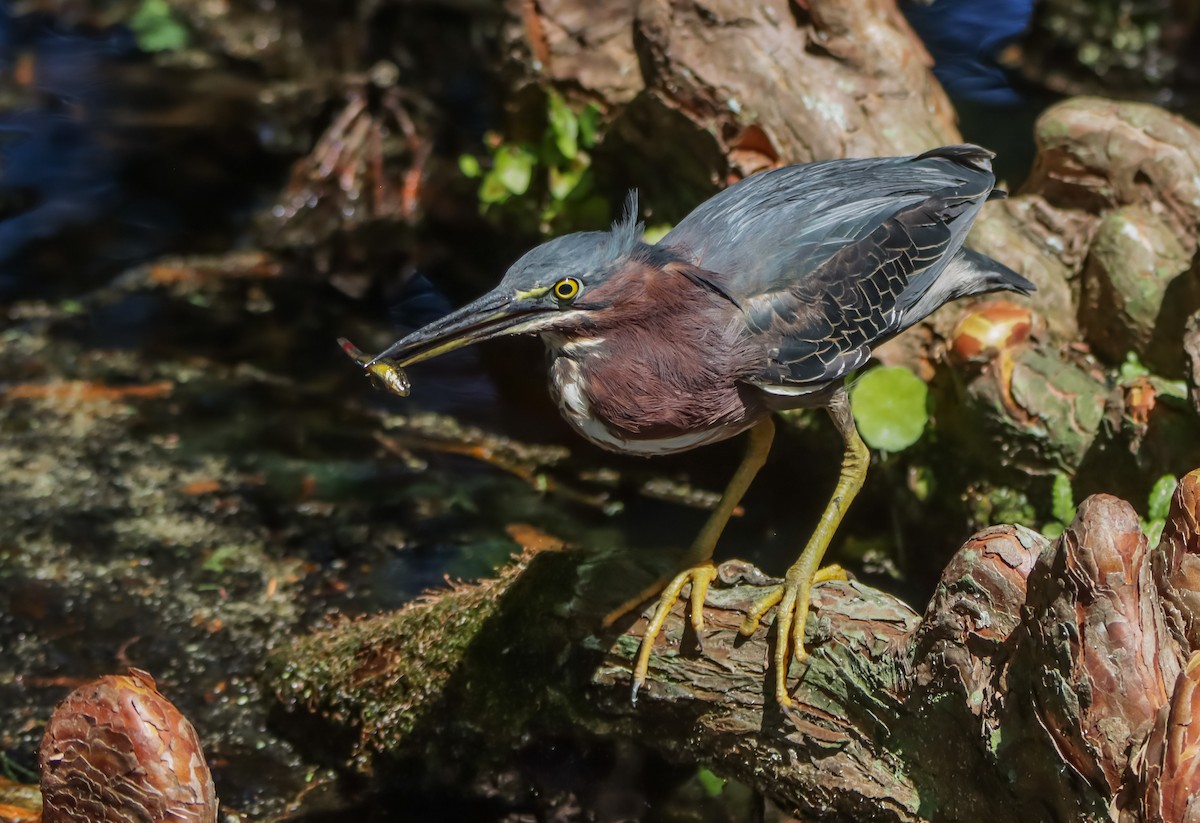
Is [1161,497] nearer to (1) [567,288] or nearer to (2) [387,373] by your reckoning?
(1) [567,288]

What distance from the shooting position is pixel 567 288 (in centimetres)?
294

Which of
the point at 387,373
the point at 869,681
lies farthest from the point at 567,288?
the point at 869,681

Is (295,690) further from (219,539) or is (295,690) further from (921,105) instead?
(921,105)

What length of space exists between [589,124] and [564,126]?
0.12m

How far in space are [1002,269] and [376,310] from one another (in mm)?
3389

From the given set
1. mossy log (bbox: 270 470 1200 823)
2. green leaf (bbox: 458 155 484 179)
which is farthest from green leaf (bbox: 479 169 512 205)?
mossy log (bbox: 270 470 1200 823)

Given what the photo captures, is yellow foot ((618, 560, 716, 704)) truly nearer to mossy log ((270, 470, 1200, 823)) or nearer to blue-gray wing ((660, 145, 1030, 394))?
mossy log ((270, 470, 1200, 823))

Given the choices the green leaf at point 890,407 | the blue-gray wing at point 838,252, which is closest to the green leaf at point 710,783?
the blue-gray wing at point 838,252

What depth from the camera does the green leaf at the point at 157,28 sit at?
8625mm

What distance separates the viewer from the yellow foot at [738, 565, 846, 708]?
2.89 metres

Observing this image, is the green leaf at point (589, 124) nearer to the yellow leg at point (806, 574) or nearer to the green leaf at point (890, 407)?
the green leaf at point (890, 407)

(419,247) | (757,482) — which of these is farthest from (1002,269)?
(419,247)

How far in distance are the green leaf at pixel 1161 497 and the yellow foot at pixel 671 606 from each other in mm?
1344

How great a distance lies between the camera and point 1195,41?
25.0 feet
